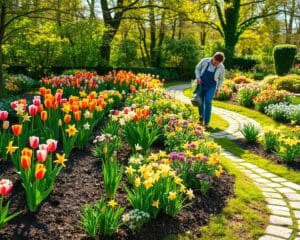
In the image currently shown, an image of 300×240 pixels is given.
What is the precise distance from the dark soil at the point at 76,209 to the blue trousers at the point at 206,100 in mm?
4045

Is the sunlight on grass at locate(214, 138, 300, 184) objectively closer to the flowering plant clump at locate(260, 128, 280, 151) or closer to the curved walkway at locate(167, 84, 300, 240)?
the curved walkway at locate(167, 84, 300, 240)

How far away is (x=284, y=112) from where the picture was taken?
11.0 m

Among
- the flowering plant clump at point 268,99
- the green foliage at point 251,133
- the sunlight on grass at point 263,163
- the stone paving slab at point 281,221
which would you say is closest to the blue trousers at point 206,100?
the sunlight on grass at point 263,163

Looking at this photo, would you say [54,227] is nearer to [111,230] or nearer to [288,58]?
[111,230]

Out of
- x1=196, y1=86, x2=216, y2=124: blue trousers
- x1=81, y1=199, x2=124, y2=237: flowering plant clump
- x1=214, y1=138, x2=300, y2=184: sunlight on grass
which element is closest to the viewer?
x1=81, y1=199, x2=124, y2=237: flowering plant clump

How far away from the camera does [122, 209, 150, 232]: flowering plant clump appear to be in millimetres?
3795

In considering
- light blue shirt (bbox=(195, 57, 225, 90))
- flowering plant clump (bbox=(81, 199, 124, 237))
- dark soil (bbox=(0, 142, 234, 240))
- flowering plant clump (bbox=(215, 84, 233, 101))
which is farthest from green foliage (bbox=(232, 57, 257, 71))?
flowering plant clump (bbox=(81, 199, 124, 237))

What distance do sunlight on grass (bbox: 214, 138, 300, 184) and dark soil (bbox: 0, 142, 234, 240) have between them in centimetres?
140

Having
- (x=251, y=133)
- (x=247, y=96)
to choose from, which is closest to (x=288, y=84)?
(x=247, y=96)

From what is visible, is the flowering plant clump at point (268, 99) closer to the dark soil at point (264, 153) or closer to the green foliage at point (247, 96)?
the green foliage at point (247, 96)

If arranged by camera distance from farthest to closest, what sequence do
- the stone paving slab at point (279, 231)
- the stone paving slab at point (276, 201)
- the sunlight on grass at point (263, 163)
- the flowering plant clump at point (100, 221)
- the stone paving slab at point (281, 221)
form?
1. the sunlight on grass at point (263, 163)
2. the stone paving slab at point (276, 201)
3. the stone paving slab at point (281, 221)
4. the stone paving slab at point (279, 231)
5. the flowering plant clump at point (100, 221)

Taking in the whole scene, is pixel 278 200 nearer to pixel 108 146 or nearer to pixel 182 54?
pixel 108 146

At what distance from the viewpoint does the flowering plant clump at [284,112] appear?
10.4 metres

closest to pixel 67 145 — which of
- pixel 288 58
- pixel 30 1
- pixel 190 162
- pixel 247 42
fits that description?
pixel 190 162
